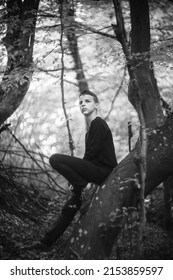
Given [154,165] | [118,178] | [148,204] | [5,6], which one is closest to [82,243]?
[118,178]

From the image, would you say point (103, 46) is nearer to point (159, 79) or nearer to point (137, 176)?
point (159, 79)

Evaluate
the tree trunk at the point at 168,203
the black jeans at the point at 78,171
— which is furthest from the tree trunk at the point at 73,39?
the tree trunk at the point at 168,203

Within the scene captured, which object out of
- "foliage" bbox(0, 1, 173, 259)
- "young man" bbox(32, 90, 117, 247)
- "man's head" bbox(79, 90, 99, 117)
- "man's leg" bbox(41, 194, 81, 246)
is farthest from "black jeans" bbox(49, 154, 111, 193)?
"foliage" bbox(0, 1, 173, 259)

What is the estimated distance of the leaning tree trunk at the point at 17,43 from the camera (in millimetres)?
4844

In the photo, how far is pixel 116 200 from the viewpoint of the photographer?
337 cm

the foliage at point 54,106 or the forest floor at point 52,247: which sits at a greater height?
the foliage at point 54,106

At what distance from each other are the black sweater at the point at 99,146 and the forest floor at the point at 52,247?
85 cm

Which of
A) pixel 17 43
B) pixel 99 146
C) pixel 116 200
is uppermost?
pixel 17 43

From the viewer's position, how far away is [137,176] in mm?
3330

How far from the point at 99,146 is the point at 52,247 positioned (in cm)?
136

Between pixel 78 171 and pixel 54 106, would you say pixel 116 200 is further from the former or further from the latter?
pixel 54 106

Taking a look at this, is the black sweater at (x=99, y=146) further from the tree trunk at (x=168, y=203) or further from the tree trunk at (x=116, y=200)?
the tree trunk at (x=168, y=203)

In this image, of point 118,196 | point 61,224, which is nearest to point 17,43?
point 61,224
